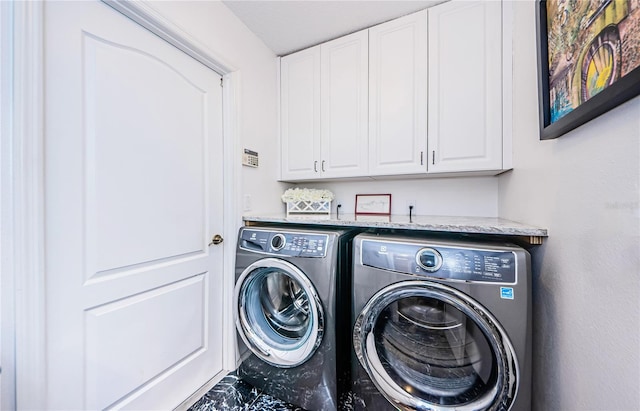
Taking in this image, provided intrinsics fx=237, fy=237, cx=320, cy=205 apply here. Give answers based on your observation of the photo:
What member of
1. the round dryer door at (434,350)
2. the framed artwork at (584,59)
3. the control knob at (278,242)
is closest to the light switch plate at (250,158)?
the control knob at (278,242)

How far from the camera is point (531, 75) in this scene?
3.81 ft

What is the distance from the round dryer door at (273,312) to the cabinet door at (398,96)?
99cm

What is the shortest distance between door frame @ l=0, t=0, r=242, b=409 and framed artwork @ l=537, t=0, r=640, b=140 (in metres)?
1.68

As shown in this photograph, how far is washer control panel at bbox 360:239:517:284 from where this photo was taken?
92cm

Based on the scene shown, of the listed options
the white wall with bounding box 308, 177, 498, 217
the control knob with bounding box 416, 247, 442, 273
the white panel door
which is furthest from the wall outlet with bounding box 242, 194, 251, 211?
the control knob with bounding box 416, 247, 442, 273

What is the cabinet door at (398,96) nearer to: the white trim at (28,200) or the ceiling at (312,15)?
the ceiling at (312,15)

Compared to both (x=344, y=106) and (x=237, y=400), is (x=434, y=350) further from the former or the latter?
(x=344, y=106)

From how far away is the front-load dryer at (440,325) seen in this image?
2.93ft

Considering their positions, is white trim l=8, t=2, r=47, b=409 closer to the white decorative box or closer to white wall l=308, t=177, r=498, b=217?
the white decorative box

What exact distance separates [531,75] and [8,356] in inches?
95.0

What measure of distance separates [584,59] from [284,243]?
1334 mm

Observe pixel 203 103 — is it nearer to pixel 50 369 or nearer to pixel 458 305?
pixel 50 369

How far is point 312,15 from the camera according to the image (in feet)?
5.34

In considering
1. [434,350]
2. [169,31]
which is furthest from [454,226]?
[169,31]
